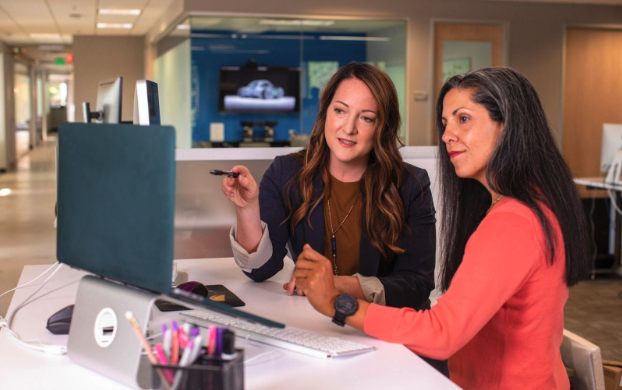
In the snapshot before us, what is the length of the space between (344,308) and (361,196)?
78 centimetres

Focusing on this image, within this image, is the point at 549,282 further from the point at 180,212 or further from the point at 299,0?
the point at 299,0

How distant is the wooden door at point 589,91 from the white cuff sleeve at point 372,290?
304 inches

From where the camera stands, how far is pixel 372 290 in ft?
5.81

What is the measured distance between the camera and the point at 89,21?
12086 mm

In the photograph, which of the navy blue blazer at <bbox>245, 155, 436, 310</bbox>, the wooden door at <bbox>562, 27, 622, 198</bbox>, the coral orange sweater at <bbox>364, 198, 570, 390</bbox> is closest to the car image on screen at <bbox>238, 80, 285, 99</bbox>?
the wooden door at <bbox>562, 27, 622, 198</bbox>

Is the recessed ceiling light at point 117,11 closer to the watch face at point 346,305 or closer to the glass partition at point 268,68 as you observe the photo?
the glass partition at point 268,68

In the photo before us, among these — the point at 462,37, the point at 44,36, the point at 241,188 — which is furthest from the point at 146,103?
the point at 44,36

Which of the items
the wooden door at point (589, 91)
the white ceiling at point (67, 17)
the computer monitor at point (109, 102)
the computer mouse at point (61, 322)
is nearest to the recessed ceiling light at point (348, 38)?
the white ceiling at point (67, 17)

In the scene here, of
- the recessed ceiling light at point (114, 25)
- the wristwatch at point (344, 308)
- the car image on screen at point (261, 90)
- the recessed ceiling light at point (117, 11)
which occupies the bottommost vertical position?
the wristwatch at point (344, 308)

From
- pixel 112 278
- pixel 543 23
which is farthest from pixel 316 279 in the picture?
pixel 543 23

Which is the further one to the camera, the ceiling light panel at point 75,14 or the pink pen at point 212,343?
the ceiling light panel at point 75,14

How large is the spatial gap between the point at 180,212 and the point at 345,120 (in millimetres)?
1429

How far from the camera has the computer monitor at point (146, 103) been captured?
167 centimetres

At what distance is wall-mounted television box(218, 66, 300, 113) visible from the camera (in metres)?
8.16
